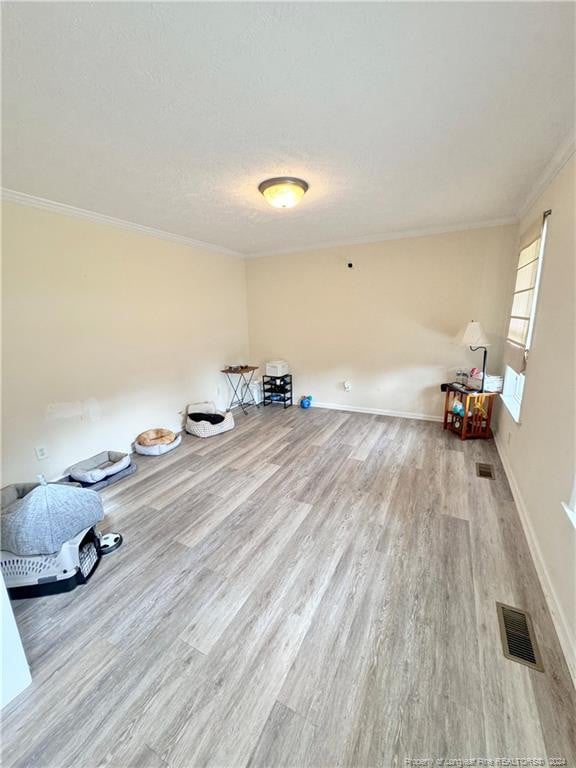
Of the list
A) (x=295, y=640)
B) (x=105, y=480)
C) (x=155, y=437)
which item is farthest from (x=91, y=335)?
(x=295, y=640)

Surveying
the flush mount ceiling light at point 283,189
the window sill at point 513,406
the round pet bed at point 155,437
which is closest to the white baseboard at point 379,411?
the window sill at point 513,406

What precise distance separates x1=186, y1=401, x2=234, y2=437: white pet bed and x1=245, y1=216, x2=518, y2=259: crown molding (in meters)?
2.65

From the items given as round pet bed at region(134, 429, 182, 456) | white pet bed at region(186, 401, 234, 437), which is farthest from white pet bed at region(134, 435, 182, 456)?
white pet bed at region(186, 401, 234, 437)

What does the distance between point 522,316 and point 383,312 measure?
171 cm

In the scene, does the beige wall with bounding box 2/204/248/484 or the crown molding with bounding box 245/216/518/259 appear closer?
the beige wall with bounding box 2/204/248/484

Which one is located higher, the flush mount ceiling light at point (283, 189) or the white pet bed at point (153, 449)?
the flush mount ceiling light at point (283, 189)

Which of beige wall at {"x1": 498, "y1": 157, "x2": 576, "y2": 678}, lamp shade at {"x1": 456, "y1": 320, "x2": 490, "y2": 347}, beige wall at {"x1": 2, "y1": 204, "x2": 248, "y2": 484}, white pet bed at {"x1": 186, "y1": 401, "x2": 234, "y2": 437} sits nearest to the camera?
beige wall at {"x1": 498, "y1": 157, "x2": 576, "y2": 678}

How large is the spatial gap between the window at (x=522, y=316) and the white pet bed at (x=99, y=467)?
→ 3689 millimetres

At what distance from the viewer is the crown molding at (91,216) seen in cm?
236

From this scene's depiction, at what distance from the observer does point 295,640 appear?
1410mm

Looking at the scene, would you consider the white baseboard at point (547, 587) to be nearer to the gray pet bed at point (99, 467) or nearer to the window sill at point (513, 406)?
the window sill at point (513, 406)

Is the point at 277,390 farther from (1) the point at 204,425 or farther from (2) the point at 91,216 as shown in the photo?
(2) the point at 91,216

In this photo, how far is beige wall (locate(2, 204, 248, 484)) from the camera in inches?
97.4

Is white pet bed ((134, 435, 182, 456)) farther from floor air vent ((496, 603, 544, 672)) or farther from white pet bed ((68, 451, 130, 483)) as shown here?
floor air vent ((496, 603, 544, 672))
